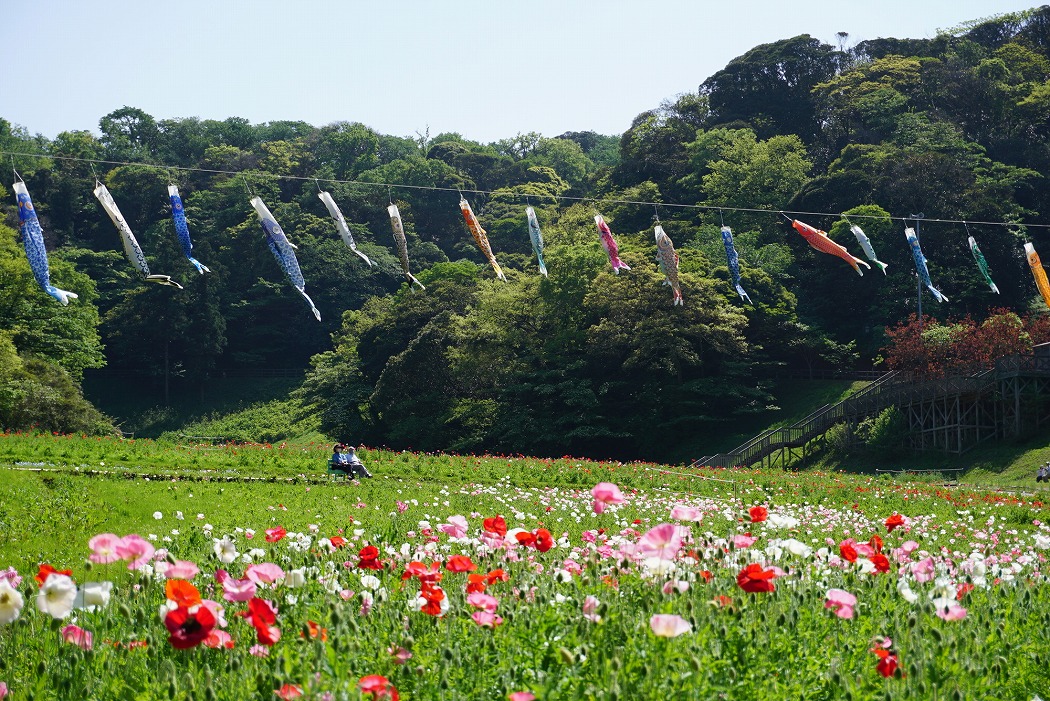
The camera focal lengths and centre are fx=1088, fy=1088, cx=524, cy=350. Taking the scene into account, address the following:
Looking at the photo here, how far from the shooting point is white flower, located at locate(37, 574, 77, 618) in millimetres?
3877

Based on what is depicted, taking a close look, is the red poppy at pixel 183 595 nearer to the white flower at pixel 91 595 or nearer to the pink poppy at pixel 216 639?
the pink poppy at pixel 216 639

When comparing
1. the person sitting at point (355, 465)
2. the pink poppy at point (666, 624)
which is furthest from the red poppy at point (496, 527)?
the person sitting at point (355, 465)

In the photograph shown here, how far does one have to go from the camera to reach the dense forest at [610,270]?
38.6 m

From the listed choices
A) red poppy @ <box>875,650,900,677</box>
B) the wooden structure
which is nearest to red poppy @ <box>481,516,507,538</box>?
red poppy @ <box>875,650,900,677</box>

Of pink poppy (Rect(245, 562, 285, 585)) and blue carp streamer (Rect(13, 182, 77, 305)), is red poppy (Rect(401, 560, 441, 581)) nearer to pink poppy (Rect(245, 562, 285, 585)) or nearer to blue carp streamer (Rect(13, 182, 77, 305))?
pink poppy (Rect(245, 562, 285, 585))

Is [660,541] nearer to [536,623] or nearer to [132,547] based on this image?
[536,623]

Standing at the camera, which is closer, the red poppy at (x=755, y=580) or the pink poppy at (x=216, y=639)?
the pink poppy at (x=216, y=639)

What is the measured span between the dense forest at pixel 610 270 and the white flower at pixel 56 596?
17644mm

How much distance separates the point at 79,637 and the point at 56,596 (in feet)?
1.38

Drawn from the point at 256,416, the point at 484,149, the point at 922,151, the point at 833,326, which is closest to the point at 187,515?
the point at 833,326

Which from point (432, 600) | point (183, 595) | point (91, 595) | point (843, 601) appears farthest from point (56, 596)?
point (843, 601)

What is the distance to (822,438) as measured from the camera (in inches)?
1406

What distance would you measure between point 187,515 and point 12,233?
29.7 metres

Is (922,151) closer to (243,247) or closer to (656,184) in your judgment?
(656,184)
